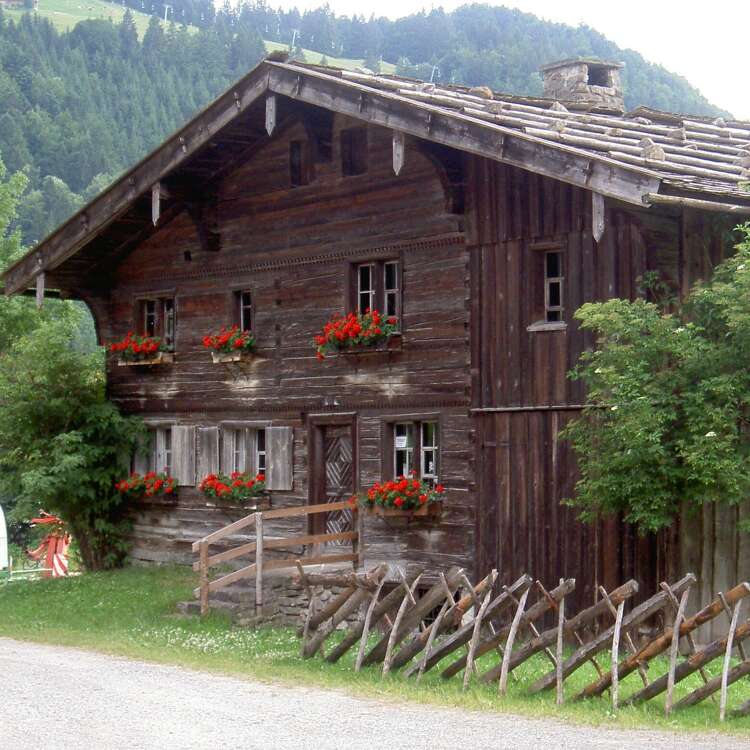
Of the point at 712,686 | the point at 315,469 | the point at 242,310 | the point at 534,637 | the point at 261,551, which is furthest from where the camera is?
the point at 242,310

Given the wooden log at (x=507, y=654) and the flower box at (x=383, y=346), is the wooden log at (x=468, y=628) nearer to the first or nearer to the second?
the wooden log at (x=507, y=654)

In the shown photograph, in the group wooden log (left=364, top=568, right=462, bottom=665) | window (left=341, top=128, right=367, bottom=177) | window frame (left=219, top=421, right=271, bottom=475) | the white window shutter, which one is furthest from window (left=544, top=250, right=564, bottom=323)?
the white window shutter

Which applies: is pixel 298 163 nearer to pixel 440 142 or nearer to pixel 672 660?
pixel 440 142

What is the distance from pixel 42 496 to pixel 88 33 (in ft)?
467

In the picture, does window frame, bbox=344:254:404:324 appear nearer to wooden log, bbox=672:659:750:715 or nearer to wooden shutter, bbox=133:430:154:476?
wooden shutter, bbox=133:430:154:476

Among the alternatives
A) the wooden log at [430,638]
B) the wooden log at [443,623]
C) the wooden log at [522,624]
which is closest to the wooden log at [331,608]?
the wooden log at [443,623]

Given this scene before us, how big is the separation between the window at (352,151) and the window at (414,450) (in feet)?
12.8

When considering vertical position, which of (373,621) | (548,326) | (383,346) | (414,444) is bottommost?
(373,621)

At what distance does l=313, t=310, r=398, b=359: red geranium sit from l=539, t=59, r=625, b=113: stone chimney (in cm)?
614

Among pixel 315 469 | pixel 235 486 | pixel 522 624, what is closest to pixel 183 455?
pixel 235 486

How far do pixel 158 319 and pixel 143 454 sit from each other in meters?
2.37

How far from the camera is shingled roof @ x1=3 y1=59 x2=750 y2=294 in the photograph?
17.0 m

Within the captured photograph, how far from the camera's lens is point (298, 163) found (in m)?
23.6

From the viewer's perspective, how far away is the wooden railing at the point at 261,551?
2031cm
